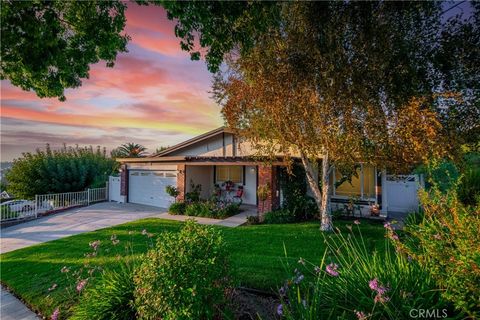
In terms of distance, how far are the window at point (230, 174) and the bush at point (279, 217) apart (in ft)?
16.2

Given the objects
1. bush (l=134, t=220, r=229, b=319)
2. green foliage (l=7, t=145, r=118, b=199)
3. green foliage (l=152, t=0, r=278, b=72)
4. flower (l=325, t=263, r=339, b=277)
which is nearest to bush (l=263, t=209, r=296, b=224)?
green foliage (l=152, t=0, r=278, b=72)

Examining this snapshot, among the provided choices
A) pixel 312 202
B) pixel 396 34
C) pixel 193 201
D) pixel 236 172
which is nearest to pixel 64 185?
pixel 193 201

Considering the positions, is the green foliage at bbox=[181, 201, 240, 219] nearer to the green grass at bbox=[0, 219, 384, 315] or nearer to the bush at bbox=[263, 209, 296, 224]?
the green grass at bbox=[0, 219, 384, 315]

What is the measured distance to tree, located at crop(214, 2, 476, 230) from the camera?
6.94m

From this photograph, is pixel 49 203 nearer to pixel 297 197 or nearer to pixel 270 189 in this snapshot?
pixel 270 189

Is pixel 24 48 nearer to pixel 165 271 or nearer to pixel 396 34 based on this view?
pixel 165 271

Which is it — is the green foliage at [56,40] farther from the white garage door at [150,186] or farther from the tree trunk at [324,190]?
the white garage door at [150,186]

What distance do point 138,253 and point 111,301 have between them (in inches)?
152

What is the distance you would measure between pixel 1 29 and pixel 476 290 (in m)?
8.23

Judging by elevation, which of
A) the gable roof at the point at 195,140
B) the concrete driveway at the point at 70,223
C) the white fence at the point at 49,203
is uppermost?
the gable roof at the point at 195,140

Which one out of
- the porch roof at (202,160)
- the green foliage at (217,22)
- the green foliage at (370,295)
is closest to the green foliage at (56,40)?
the green foliage at (217,22)

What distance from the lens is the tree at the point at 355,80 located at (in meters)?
6.94

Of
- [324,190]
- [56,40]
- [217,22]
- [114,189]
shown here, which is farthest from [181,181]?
[217,22]

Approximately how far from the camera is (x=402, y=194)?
44.8 ft
